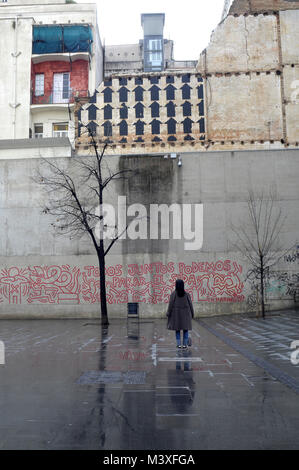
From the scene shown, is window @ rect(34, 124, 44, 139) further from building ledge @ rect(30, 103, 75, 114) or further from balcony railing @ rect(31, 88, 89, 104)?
balcony railing @ rect(31, 88, 89, 104)

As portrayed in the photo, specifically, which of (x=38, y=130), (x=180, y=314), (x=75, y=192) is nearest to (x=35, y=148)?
(x=75, y=192)

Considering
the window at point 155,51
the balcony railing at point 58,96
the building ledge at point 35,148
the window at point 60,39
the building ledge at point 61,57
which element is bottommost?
the building ledge at point 35,148

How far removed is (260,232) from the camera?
2056cm

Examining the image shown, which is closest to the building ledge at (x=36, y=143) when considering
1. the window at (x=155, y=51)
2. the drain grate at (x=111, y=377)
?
the drain grate at (x=111, y=377)

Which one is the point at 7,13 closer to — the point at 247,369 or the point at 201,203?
the point at 201,203

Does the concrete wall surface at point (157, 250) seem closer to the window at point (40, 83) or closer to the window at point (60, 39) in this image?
the window at point (40, 83)

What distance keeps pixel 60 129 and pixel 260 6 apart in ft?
53.3

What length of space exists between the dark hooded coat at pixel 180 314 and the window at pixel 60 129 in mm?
24209

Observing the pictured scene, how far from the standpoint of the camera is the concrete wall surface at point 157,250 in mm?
20281

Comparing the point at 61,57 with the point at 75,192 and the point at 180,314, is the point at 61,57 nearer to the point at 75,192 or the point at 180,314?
the point at 75,192

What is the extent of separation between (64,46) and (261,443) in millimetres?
33118

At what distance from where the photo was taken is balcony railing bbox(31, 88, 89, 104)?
3111 centimetres

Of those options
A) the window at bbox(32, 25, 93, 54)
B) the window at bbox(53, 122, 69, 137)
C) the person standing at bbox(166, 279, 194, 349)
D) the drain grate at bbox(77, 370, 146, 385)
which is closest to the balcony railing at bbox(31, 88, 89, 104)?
the window at bbox(53, 122, 69, 137)

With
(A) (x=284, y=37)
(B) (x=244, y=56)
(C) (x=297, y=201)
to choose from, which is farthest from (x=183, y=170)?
(A) (x=284, y=37)
